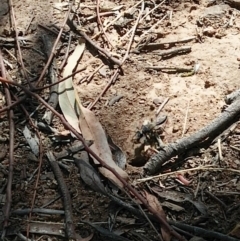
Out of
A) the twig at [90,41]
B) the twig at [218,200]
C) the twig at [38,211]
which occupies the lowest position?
the twig at [218,200]

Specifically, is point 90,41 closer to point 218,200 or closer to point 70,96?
point 70,96

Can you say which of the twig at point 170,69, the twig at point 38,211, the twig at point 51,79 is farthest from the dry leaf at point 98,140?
the twig at point 170,69

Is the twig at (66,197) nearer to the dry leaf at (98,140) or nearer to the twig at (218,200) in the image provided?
the dry leaf at (98,140)

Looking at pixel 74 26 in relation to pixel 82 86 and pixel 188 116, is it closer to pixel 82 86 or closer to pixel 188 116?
pixel 82 86

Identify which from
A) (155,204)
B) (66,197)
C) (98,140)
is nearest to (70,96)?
(98,140)

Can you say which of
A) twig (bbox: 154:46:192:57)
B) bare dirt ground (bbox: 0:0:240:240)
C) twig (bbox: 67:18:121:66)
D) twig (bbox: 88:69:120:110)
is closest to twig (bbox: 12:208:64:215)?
bare dirt ground (bbox: 0:0:240:240)

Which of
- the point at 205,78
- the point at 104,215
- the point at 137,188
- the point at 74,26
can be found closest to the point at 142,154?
the point at 137,188

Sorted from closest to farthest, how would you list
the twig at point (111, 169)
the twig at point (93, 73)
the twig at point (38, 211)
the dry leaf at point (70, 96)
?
1. the twig at point (111, 169)
2. the twig at point (38, 211)
3. the dry leaf at point (70, 96)
4. the twig at point (93, 73)
